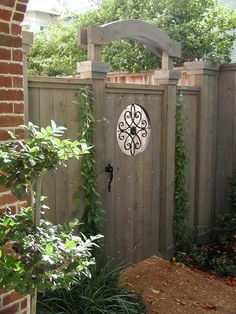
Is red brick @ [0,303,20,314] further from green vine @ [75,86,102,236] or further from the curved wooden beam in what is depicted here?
the curved wooden beam

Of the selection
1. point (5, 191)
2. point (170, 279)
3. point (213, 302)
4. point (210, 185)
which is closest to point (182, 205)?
point (210, 185)

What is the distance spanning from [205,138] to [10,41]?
310 cm

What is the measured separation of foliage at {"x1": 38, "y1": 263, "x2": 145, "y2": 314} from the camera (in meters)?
2.84

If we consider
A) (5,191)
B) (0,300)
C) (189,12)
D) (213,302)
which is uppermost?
(189,12)

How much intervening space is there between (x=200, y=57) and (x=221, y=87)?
91 centimetres

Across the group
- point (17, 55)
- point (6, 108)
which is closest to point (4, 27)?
Answer: point (17, 55)

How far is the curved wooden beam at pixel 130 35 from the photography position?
336 centimetres

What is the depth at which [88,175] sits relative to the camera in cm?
341

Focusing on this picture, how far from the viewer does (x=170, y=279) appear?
3.86m

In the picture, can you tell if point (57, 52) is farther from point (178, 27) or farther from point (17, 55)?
point (17, 55)

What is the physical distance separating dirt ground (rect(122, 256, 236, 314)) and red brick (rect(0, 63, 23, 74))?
6.94ft

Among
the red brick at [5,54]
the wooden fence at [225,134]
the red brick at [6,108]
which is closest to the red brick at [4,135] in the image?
the red brick at [6,108]

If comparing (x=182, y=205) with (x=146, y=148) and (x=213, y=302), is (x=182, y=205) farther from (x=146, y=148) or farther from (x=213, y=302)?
(x=213, y=302)

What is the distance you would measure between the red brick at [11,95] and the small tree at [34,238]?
1.39 ft
